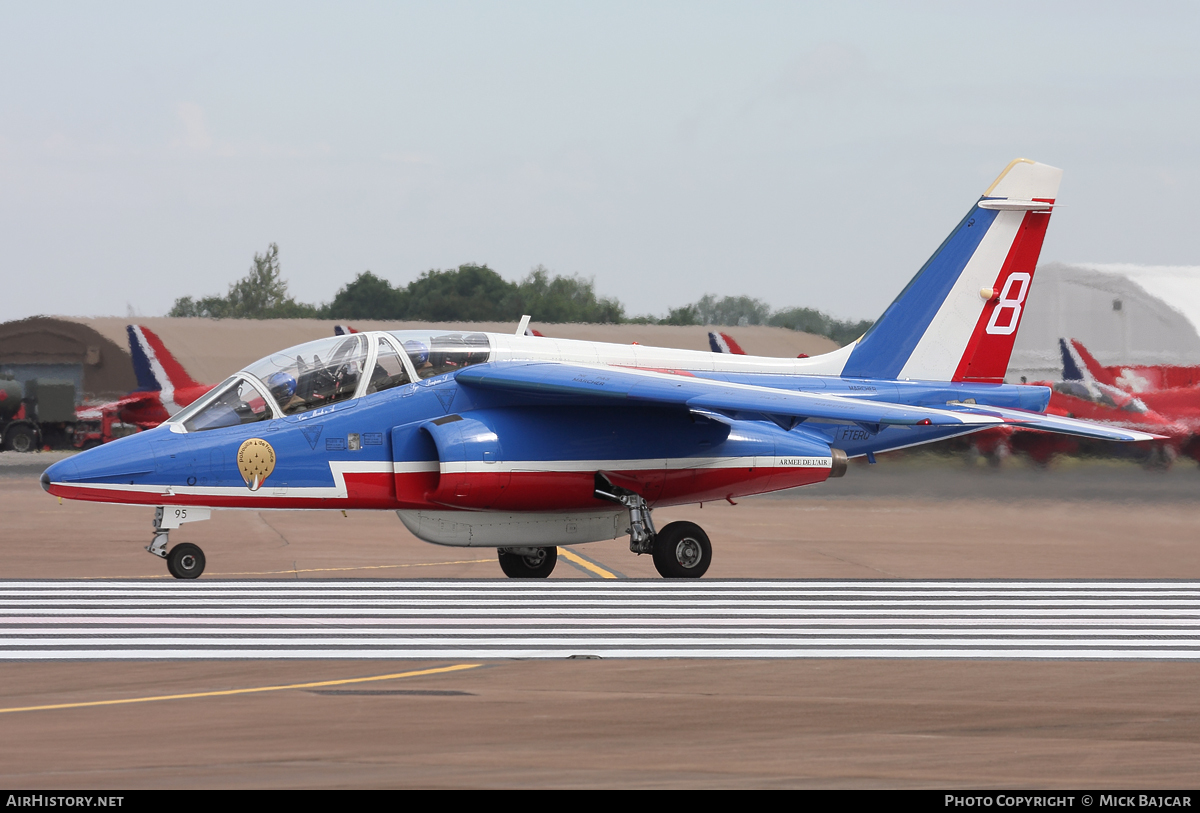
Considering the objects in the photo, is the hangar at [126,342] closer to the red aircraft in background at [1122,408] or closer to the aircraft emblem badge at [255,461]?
the red aircraft in background at [1122,408]

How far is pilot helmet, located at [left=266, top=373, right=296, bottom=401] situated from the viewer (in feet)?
47.1

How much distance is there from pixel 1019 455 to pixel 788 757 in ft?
72.2

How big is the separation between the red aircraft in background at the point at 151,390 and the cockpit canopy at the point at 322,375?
89.1ft

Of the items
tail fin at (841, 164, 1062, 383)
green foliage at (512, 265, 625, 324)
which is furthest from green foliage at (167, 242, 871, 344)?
tail fin at (841, 164, 1062, 383)

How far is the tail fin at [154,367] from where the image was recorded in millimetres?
45562

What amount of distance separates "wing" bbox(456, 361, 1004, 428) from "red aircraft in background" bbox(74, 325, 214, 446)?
28.4 meters

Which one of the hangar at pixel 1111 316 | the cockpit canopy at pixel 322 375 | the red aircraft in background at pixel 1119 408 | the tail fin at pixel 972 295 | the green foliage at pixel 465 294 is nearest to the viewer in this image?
the cockpit canopy at pixel 322 375

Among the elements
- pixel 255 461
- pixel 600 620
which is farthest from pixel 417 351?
pixel 600 620

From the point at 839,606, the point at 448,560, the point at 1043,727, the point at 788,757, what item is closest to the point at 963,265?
the point at 839,606

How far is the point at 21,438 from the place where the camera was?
5175 cm

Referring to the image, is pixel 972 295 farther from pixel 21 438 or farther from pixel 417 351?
pixel 21 438

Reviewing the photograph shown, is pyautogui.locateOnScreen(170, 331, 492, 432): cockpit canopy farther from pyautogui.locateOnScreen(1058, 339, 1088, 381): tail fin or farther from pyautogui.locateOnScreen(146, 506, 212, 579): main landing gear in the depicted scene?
pyautogui.locateOnScreen(1058, 339, 1088, 381): tail fin

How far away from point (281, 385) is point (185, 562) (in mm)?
2286

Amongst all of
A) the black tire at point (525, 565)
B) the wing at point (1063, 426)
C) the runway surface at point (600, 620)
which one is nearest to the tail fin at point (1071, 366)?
the runway surface at point (600, 620)
